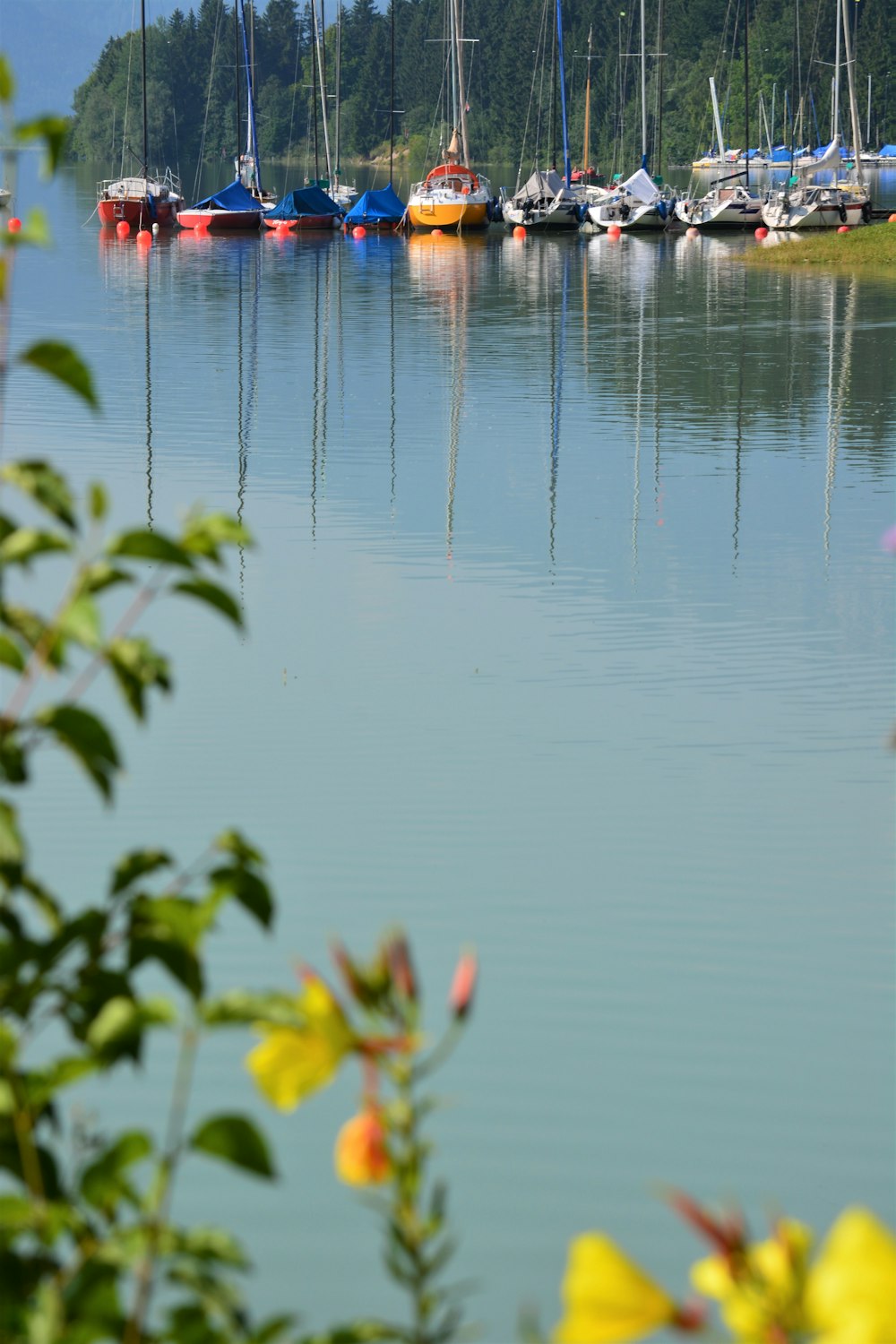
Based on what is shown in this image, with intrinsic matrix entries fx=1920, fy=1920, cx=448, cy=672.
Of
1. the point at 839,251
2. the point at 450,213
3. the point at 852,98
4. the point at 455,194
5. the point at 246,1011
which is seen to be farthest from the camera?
the point at 455,194

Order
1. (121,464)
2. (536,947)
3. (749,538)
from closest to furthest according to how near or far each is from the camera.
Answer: (536,947) < (749,538) < (121,464)

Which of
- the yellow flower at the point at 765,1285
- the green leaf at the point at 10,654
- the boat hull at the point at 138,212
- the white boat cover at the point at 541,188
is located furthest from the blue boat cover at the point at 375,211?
the yellow flower at the point at 765,1285

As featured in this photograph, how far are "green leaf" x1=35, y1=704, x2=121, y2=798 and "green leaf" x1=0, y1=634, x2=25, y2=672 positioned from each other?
0.12 m

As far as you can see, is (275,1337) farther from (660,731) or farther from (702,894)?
(660,731)

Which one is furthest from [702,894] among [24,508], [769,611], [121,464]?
[121,464]

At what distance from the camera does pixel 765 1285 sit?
0.71 m

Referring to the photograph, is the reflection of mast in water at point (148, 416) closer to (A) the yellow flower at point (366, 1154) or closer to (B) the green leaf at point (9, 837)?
(B) the green leaf at point (9, 837)

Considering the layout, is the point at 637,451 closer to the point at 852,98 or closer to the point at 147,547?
the point at 147,547

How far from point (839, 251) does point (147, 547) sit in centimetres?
3388

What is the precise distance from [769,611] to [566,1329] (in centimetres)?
886

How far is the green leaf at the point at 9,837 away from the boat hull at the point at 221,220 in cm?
4573

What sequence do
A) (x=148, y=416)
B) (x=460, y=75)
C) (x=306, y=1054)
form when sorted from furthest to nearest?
(x=460, y=75) → (x=148, y=416) → (x=306, y=1054)

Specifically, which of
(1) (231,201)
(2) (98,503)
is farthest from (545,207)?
(2) (98,503)

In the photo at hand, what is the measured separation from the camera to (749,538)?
11297 mm
